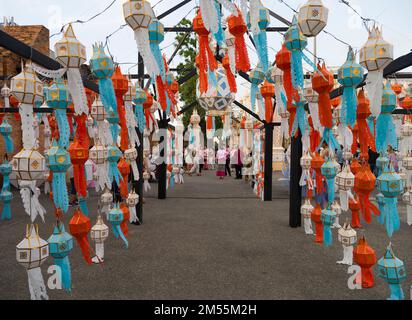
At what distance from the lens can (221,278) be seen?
13.6ft

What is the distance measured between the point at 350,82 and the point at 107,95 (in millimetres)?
2122

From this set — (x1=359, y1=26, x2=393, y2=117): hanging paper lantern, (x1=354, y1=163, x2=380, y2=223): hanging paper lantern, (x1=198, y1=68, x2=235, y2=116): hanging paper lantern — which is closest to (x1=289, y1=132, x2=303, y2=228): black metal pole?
(x1=198, y1=68, x2=235, y2=116): hanging paper lantern

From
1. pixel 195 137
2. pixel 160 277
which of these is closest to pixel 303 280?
pixel 160 277

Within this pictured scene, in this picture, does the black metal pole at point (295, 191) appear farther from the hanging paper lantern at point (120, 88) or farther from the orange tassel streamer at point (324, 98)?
the hanging paper lantern at point (120, 88)

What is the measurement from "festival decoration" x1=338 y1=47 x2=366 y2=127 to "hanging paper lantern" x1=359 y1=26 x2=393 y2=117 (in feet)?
1.03

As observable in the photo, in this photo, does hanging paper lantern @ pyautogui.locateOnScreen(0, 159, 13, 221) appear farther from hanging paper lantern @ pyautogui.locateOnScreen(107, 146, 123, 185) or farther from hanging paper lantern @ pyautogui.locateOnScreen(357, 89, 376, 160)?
hanging paper lantern @ pyautogui.locateOnScreen(357, 89, 376, 160)

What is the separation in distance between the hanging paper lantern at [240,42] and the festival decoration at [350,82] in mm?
875

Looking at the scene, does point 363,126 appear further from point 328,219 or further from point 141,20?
point 141,20

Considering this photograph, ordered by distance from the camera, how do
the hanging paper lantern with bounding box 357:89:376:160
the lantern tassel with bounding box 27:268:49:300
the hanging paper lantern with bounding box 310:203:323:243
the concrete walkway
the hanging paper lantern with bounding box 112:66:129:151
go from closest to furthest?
the lantern tassel with bounding box 27:268:49:300, the hanging paper lantern with bounding box 357:89:376:160, the concrete walkway, the hanging paper lantern with bounding box 112:66:129:151, the hanging paper lantern with bounding box 310:203:323:243

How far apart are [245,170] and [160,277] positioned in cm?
1190

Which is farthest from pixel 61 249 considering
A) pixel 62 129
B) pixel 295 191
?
pixel 295 191

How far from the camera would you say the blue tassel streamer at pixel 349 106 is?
283cm

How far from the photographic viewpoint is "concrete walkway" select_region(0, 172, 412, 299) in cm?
375
